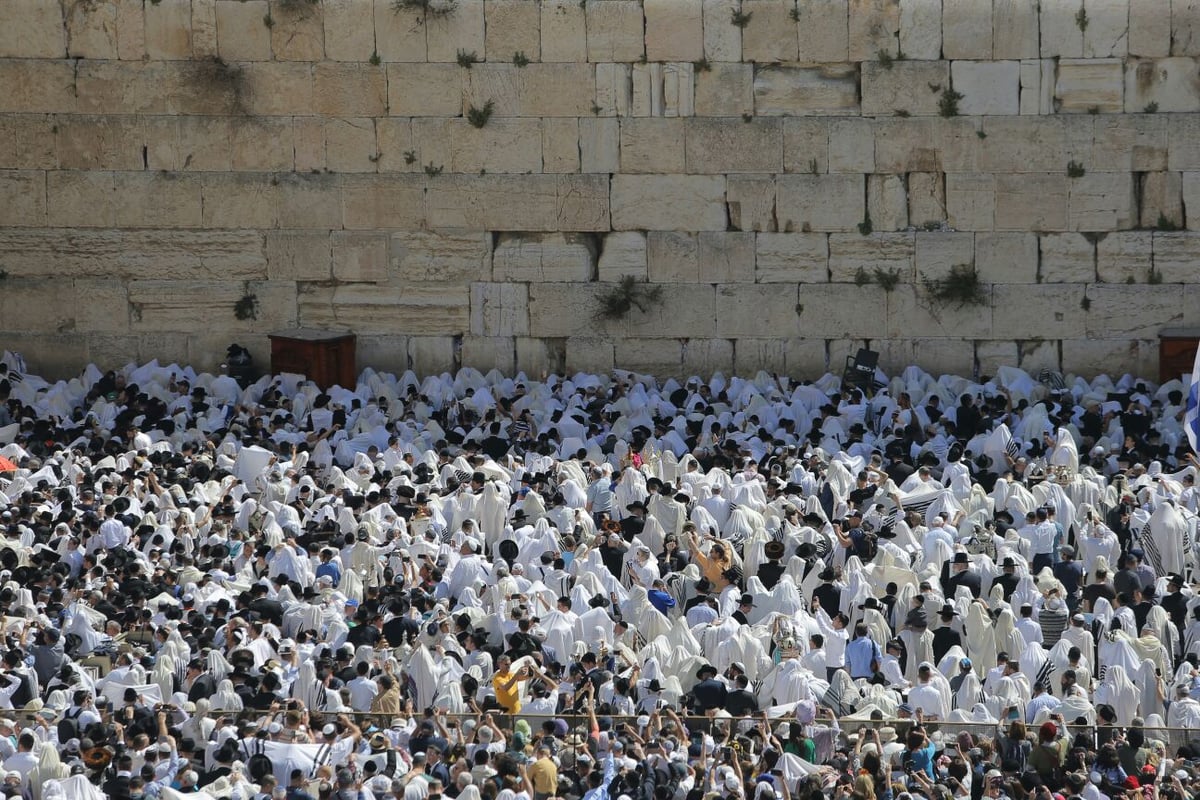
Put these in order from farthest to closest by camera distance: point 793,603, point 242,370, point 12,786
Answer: point 242,370 < point 793,603 < point 12,786

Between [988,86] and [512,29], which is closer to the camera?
[988,86]

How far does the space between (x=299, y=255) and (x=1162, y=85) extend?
11.0m

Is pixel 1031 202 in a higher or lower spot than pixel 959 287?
higher

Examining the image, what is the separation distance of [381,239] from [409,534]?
734 centimetres

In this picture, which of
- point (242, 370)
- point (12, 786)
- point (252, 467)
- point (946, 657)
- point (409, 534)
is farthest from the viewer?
point (242, 370)

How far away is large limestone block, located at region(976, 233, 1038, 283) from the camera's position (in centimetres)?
2609

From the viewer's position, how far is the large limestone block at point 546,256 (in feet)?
87.1

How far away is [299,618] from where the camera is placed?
17.8 metres

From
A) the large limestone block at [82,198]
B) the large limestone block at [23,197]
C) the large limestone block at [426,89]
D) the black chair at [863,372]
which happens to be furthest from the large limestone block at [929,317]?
the large limestone block at [23,197]

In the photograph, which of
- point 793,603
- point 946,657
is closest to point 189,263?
point 793,603

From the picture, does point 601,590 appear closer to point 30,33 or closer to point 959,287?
point 959,287

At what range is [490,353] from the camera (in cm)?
2686

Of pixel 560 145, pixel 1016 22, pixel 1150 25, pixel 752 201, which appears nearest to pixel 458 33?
pixel 560 145

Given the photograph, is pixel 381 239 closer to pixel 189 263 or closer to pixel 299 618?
pixel 189 263
